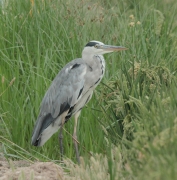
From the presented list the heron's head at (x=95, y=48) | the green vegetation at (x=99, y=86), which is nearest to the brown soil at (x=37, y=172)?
the green vegetation at (x=99, y=86)

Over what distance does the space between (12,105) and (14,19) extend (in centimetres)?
125

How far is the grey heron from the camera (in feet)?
16.6

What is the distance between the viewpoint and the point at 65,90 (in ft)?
16.9

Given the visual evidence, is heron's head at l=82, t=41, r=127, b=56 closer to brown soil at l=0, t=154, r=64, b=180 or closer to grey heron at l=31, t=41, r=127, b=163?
grey heron at l=31, t=41, r=127, b=163

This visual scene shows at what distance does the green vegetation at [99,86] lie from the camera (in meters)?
3.15

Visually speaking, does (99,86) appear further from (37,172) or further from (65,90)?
(37,172)

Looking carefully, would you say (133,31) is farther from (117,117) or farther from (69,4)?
(117,117)

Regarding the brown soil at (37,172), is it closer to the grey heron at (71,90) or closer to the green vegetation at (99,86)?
the green vegetation at (99,86)

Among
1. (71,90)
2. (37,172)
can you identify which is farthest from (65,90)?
(37,172)

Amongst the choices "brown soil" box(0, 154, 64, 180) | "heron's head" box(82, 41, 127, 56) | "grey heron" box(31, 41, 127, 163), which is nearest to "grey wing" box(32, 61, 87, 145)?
"grey heron" box(31, 41, 127, 163)

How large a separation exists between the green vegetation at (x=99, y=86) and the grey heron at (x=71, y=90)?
11 centimetres

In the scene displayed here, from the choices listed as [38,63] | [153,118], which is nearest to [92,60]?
[38,63]

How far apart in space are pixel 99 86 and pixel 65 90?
52cm

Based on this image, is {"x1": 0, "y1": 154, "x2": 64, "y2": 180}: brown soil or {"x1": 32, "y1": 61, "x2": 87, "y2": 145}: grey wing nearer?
{"x1": 0, "y1": 154, "x2": 64, "y2": 180}: brown soil
